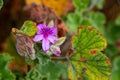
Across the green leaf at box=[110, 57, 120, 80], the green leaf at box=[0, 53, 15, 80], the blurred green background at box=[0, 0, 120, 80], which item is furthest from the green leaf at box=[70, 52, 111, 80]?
the green leaf at box=[110, 57, 120, 80]

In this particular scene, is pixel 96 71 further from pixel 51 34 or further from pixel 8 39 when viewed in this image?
pixel 8 39

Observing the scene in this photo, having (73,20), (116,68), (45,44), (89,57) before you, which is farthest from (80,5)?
(45,44)

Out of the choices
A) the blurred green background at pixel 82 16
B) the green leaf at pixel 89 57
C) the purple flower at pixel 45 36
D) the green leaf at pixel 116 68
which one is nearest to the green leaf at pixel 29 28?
the purple flower at pixel 45 36

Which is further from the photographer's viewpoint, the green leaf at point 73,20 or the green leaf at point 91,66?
the green leaf at point 73,20

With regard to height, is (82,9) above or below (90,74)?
above

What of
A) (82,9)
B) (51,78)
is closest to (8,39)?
(82,9)

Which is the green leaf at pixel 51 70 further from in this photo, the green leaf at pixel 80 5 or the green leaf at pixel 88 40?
the green leaf at pixel 80 5

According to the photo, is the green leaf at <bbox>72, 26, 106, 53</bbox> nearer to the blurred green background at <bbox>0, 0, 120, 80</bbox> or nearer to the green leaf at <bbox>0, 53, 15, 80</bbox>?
the green leaf at <bbox>0, 53, 15, 80</bbox>
